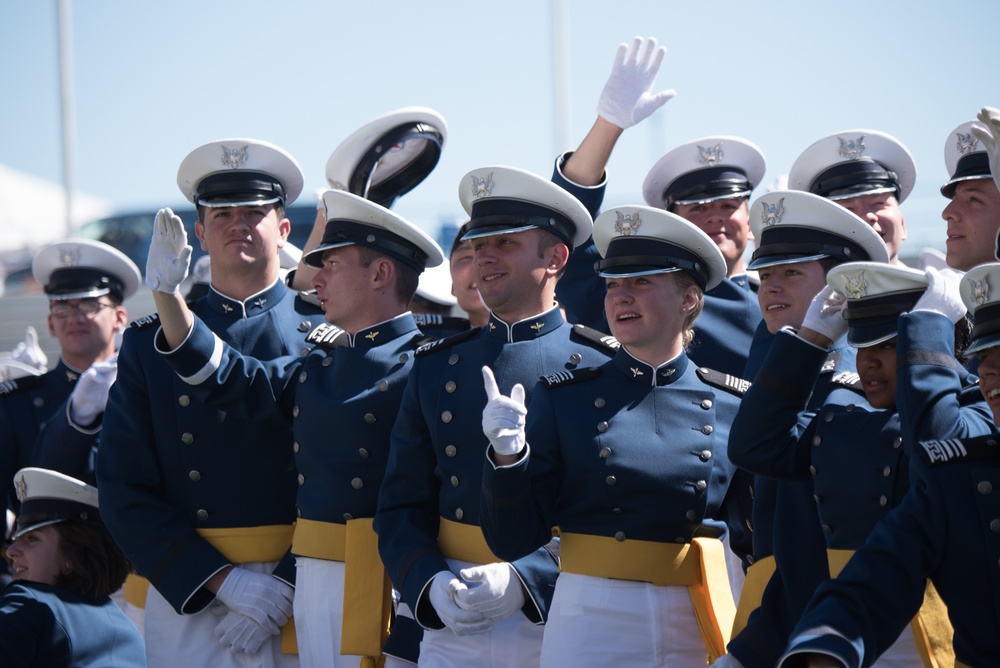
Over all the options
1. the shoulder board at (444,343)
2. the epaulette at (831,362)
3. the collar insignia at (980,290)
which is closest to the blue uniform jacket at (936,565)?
the collar insignia at (980,290)

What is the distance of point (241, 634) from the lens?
5.41m

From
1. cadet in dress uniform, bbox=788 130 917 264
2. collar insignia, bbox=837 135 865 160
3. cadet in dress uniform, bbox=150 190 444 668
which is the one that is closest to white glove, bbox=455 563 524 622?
cadet in dress uniform, bbox=150 190 444 668

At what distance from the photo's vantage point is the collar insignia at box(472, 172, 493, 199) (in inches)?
197

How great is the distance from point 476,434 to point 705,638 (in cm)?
102

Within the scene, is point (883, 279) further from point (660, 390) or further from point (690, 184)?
point (690, 184)

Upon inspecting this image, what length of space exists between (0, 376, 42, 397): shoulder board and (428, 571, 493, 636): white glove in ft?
10.7

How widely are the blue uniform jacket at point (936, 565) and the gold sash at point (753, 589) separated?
1.10 meters

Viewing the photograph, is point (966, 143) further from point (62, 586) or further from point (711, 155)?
point (62, 586)

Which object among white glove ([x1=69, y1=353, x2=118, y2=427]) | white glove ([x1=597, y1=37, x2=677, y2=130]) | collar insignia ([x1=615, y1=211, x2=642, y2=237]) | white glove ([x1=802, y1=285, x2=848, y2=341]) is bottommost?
white glove ([x1=69, y1=353, x2=118, y2=427])

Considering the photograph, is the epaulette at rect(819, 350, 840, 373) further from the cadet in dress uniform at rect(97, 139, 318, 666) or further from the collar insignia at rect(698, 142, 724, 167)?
the cadet in dress uniform at rect(97, 139, 318, 666)

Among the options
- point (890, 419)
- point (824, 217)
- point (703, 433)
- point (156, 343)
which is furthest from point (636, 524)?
point (156, 343)

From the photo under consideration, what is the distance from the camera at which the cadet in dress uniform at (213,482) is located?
5.43 meters

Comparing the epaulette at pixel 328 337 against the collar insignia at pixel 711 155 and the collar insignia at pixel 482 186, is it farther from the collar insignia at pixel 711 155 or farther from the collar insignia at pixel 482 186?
the collar insignia at pixel 711 155

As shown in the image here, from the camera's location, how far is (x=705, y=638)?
14.6 feet
